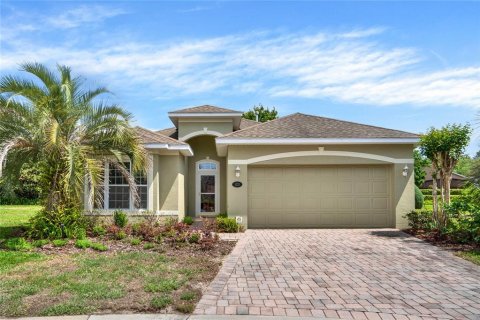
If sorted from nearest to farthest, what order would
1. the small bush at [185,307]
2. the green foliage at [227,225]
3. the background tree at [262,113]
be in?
the small bush at [185,307] < the green foliage at [227,225] < the background tree at [262,113]

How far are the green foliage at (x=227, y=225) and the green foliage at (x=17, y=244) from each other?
572 cm

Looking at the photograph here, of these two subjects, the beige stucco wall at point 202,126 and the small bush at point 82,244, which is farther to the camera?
the beige stucco wall at point 202,126

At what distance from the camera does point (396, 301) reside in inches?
210

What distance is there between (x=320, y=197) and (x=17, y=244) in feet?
32.0

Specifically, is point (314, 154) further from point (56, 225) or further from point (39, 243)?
point (39, 243)

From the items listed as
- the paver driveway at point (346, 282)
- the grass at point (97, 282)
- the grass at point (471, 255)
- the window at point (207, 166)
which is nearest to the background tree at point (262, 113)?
the window at point (207, 166)

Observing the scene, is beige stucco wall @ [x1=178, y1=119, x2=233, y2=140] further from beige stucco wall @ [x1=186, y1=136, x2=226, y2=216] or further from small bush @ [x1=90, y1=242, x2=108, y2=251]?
small bush @ [x1=90, y1=242, x2=108, y2=251]

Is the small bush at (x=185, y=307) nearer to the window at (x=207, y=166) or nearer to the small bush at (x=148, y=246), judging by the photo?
the small bush at (x=148, y=246)

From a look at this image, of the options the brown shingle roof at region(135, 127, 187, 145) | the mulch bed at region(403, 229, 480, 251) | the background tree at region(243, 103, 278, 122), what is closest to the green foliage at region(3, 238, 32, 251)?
the brown shingle roof at region(135, 127, 187, 145)

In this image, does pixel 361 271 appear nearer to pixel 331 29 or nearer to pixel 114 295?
pixel 114 295

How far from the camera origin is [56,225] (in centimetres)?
1012

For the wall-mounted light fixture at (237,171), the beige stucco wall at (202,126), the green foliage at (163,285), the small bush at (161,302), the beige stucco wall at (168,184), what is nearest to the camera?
the small bush at (161,302)

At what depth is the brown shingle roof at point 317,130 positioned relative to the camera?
13.5 meters

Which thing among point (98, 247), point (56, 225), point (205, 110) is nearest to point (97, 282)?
point (98, 247)
